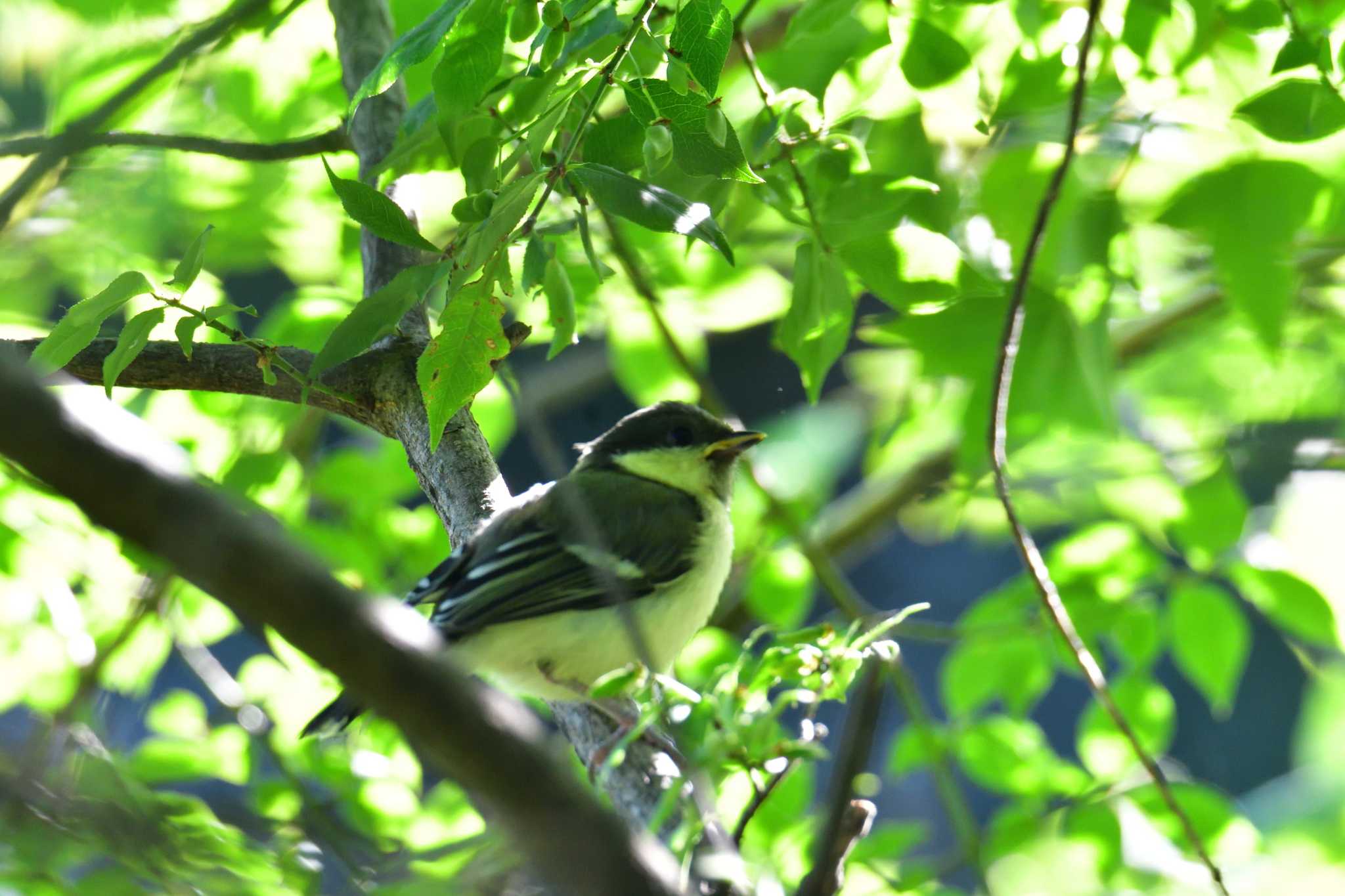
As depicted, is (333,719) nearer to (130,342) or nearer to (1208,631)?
(130,342)

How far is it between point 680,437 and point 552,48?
168 cm

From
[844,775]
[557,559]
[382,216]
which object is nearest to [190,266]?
[382,216]

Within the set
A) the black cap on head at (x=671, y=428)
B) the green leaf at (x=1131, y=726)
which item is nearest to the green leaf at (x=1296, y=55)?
the green leaf at (x=1131, y=726)

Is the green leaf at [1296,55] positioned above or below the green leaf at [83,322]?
below

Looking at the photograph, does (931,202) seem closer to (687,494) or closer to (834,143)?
(834,143)

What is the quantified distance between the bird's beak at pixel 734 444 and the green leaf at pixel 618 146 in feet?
4.98

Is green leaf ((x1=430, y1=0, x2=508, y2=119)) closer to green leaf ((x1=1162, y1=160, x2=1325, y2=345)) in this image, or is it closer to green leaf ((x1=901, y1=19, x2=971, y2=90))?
green leaf ((x1=901, y1=19, x2=971, y2=90))

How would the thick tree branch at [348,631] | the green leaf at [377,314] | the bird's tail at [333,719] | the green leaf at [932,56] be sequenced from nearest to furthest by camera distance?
the thick tree branch at [348,631]
the green leaf at [377,314]
the green leaf at [932,56]
the bird's tail at [333,719]

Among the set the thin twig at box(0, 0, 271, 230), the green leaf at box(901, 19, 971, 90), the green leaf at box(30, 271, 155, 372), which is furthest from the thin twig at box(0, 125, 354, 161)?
the green leaf at box(901, 19, 971, 90)

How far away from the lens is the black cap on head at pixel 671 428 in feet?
10.1

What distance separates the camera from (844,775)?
85 centimetres

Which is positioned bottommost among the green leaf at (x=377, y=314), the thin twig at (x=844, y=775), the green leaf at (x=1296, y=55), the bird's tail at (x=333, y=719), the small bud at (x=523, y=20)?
the thin twig at (x=844, y=775)

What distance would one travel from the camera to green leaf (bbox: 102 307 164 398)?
1.56 metres

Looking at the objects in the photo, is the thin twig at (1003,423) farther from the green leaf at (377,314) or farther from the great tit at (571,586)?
the green leaf at (377,314)
